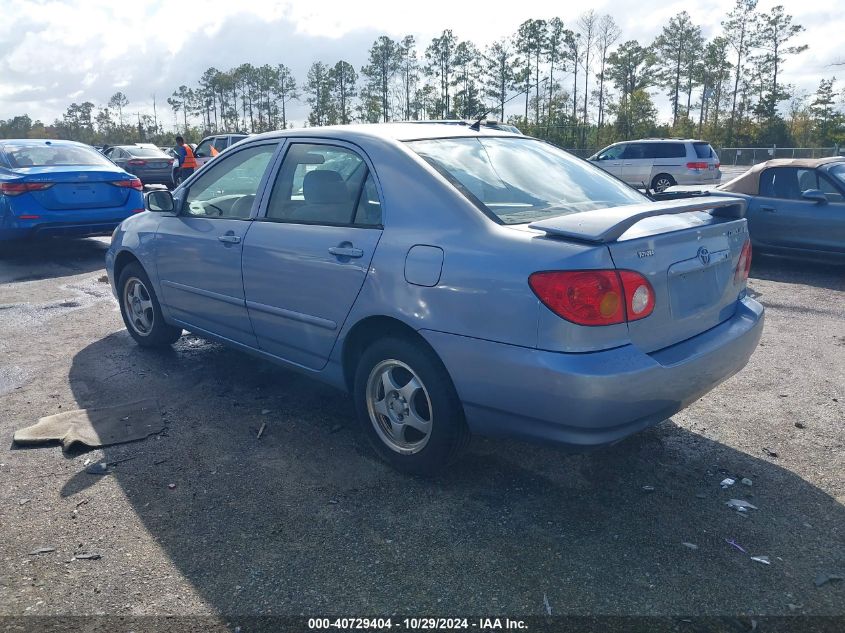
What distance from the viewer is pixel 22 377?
514 cm

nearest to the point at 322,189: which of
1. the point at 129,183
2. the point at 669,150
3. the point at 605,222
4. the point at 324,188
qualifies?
the point at 324,188

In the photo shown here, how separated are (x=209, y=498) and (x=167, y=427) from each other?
1001mm

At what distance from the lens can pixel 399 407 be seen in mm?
3521

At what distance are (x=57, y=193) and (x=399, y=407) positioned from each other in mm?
7849

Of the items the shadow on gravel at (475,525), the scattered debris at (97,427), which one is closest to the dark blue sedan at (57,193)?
the scattered debris at (97,427)

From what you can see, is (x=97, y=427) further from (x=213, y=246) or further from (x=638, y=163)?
(x=638, y=163)

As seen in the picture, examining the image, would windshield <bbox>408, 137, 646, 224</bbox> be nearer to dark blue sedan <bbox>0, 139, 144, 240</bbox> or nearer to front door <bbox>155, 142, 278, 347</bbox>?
front door <bbox>155, 142, 278, 347</bbox>

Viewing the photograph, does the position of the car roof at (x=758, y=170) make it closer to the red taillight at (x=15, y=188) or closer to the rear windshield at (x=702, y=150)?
the red taillight at (x=15, y=188)

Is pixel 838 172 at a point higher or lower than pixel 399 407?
higher

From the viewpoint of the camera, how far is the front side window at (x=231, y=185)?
4422 mm

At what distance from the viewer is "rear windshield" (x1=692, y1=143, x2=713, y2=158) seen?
67.7 feet

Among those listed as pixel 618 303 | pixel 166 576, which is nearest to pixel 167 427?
pixel 166 576

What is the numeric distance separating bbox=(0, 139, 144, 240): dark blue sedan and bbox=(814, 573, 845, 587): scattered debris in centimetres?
947

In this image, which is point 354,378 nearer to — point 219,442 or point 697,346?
point 219,442
